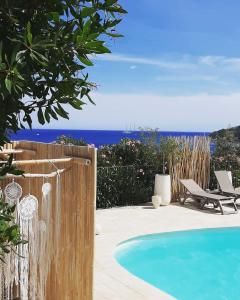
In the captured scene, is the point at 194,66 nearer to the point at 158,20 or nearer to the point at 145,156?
the point at 158,20

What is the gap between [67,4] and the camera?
4.88 ft

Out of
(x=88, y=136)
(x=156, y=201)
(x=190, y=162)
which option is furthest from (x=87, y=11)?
(x=88, y=136)

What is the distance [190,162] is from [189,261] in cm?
443

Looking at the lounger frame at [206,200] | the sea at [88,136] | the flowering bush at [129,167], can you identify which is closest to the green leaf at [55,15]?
the sea at [88,136]

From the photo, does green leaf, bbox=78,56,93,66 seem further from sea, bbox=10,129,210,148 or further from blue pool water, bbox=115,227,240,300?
blue pool water, bbox=115,227,240,300

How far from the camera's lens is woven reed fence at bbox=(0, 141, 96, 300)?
426 centimetres

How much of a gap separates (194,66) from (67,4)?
34.3 metres

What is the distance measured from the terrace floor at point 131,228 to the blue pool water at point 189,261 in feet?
0.65

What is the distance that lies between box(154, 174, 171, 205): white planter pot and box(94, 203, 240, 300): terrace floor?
0.22 metres

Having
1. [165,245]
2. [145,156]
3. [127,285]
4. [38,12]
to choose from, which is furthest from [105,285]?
[145,156]

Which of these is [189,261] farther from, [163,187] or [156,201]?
[163,187]

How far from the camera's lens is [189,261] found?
8.45 metres

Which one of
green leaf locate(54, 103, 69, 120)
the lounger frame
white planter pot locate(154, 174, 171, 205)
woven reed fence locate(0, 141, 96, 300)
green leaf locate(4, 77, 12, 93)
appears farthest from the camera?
white planter pot locate(154, 174, 171, 205)

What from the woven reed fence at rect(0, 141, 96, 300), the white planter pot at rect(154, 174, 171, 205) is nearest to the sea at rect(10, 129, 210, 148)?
the woven reed fence at rect(0, 141, 96, 300)
